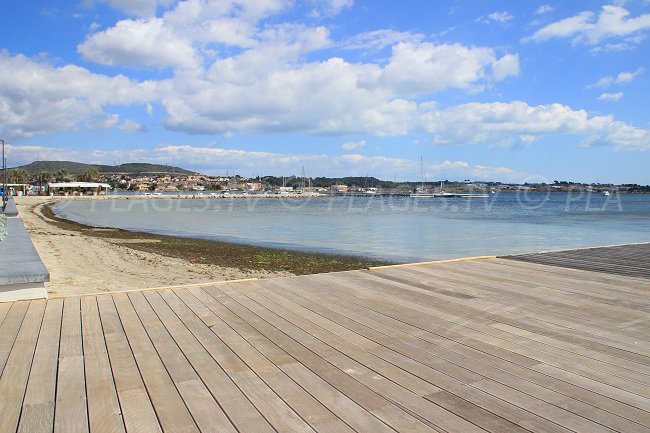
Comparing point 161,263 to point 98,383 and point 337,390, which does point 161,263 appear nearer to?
point 98,383

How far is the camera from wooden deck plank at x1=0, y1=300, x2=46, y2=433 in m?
2.41

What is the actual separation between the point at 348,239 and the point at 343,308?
17.7m

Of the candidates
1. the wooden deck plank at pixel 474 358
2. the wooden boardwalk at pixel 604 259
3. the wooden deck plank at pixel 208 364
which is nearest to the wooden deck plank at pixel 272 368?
the wooden deck plank at pixel 208 364

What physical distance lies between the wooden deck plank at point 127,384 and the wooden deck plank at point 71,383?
7.0 inches

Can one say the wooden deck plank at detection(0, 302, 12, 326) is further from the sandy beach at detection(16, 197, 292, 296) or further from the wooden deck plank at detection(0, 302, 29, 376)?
the sandy beach at detection(16, 197, 292, 296)

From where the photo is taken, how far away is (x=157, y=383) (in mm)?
2838

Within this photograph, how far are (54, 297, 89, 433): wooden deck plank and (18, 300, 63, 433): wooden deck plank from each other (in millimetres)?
33

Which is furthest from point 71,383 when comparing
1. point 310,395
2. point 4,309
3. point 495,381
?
point 495,381

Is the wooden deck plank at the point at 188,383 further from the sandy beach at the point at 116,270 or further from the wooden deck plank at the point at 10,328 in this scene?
the sandy beach at the point at 116,270

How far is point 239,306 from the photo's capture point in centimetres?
465

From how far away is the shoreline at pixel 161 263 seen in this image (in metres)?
9.65

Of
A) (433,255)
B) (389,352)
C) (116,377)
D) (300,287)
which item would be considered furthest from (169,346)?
(433,255)

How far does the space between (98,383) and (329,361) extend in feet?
4.61

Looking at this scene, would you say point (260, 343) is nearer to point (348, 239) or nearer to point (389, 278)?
point (389, 278)
